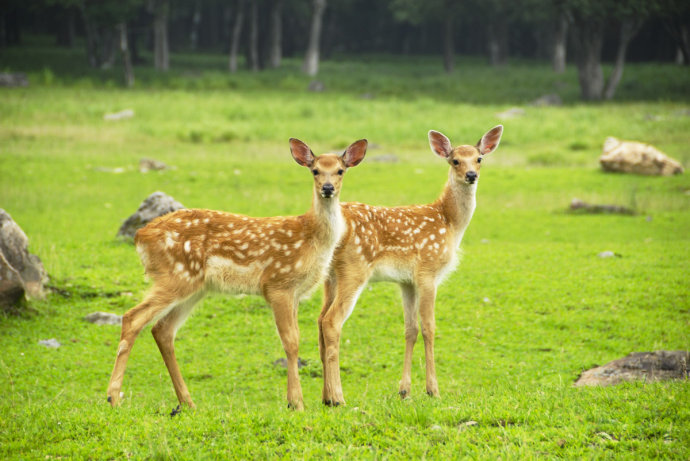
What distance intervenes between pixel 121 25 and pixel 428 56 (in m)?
34.6

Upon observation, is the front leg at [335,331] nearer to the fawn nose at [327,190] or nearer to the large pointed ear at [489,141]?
the fawn nose at [327,190]

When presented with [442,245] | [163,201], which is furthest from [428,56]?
[442,245]

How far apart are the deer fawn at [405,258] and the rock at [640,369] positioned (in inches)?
74.7

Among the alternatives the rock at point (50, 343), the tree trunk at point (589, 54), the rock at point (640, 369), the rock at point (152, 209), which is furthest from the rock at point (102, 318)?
the tree trunk at point (589, 54)

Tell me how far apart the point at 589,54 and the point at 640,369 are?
1506 inches

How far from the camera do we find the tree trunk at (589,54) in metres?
42.9

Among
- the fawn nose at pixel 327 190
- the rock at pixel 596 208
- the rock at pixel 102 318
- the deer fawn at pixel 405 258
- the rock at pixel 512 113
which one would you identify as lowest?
the rock at pixel 102 318

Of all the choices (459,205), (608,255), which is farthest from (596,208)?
(459,205)

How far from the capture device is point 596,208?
1880 centimetres

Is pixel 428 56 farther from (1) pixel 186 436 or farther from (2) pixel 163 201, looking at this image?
(1) pixel 186 436

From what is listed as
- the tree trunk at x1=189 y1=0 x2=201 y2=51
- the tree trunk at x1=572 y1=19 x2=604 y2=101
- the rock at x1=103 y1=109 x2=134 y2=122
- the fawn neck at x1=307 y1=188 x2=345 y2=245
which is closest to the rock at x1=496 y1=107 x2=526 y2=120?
the tree trunk at x1=572 y1=19 x2=604 y2=101

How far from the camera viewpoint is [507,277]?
13.0m

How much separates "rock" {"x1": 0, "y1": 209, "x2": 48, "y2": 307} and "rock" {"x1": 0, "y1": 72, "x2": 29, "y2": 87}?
34.3 m

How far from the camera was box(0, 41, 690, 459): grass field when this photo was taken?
6.20 metres
